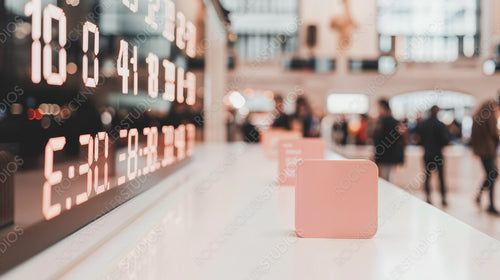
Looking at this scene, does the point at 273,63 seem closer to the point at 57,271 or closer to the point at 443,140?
the point at 443,140

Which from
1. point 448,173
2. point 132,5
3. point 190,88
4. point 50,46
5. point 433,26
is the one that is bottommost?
point 448,173

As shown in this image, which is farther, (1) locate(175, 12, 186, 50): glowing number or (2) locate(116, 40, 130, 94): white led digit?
(1) locate(175, 12, 186, 50): glowing number

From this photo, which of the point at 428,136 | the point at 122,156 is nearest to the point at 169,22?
the point at 122,156

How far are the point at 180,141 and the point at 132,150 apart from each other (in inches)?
48.1

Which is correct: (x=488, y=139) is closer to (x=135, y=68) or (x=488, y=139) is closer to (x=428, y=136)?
(x=428, y=136)

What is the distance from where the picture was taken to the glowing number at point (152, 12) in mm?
2041

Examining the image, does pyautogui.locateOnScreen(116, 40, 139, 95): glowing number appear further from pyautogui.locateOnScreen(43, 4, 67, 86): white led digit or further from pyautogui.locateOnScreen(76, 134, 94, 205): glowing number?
pyautogui.locateOnScreen(43, 4, 67, 86): white led digit

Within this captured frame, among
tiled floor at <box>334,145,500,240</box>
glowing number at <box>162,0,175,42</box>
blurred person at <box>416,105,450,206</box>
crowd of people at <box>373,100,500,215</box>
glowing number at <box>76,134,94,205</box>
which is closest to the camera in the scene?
glowing number at <box>76,134,94,205</box>

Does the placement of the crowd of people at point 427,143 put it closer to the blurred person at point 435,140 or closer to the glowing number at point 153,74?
the blurred person at point 435,140

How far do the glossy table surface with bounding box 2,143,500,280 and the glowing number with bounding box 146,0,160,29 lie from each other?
72 centimetres

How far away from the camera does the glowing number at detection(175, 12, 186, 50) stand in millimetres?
2768

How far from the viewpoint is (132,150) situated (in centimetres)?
182

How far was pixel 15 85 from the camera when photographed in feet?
2.91

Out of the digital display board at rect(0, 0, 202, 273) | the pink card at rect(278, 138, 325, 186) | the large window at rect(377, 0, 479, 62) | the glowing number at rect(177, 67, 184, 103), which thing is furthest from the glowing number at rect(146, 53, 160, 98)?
the large window at rect(377, 0, 479, 62)
